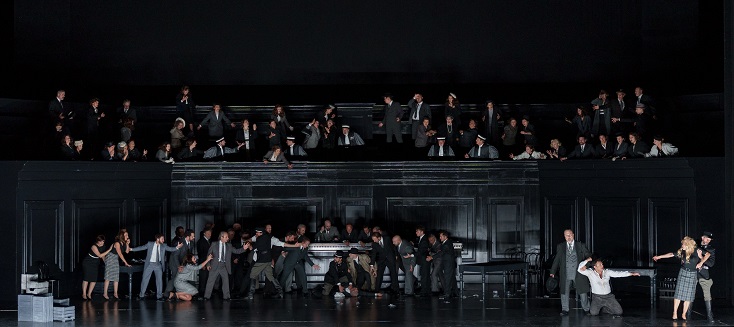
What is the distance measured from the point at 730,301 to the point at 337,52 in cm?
1244

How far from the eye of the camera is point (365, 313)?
67.4 feet

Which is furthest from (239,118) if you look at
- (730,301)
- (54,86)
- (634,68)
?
(730,301)

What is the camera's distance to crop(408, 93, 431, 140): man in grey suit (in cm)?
2648

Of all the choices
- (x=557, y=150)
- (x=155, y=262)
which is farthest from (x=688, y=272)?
(x=155, y=262)

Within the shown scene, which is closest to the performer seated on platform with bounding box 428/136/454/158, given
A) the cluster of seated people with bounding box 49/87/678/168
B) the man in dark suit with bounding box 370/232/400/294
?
the cluster of seated people with bounding box 49/87/678/168

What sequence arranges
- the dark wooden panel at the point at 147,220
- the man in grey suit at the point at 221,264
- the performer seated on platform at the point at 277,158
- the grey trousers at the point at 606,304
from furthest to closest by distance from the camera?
1. the performer seated on platform at the point at 277,158
2. the dark wooden panel at the point at 147,220
3. the man in grey suit at the point at 221,264
4. the grey trousers at the point at 606,304

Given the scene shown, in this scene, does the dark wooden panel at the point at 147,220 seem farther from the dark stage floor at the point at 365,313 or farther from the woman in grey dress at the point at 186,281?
the dark stage floor at the point at 365,313

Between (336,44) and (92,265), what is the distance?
10.0 m

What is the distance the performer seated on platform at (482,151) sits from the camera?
83.9 ft

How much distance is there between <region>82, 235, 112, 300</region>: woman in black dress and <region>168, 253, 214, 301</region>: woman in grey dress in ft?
5.11

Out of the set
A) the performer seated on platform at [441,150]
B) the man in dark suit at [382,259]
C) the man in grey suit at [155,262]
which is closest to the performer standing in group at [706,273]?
the man in dark suit at [382,259]

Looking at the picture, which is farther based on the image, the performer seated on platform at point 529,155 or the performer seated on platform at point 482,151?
the performer seated on platform at point 482,151

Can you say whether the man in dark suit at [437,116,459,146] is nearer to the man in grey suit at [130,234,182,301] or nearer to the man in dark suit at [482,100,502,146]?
the man in dark suit at [482,100,502,146]

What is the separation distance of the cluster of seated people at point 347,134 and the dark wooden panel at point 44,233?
208cm
